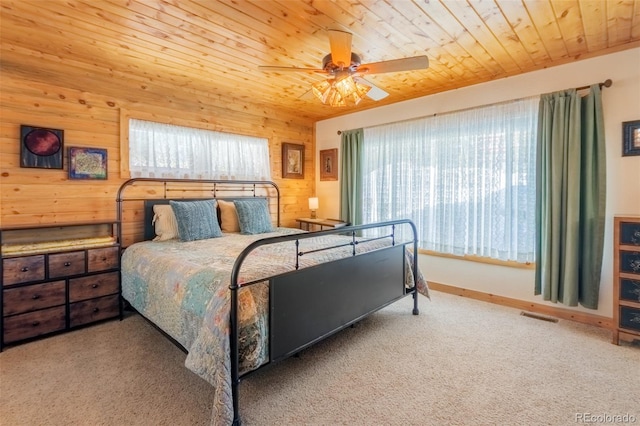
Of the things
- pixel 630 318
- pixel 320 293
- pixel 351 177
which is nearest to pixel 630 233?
pixel 630 318

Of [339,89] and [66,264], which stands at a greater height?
[339,89]

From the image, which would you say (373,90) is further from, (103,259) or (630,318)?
(103,259)

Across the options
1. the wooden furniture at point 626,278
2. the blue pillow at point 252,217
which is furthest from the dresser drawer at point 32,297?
the wooden furniture at point 626,278

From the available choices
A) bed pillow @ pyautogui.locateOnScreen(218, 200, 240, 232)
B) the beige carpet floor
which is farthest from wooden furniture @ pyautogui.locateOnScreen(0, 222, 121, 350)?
bed pillow @ pyautogui.locateOnScreen(218, 200, 240, 232)

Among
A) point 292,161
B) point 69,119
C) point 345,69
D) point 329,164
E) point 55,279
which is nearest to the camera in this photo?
point 345,69

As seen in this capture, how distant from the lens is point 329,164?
17.2 ft

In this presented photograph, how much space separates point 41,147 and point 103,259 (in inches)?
46.1

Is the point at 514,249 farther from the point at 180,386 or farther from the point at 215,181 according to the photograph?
the point at 215,181

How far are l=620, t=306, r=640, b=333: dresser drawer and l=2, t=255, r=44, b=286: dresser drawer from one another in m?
4.82

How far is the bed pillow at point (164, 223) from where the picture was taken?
3414mm

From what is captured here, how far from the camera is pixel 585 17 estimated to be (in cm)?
227

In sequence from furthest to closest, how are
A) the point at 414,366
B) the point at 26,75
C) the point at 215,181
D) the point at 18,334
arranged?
the point at 215,181, the point at 26,75, the point at 18,334, the point at 414,366

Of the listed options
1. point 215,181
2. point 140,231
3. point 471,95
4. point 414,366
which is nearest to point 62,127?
point 140,231

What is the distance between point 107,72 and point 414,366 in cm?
397
